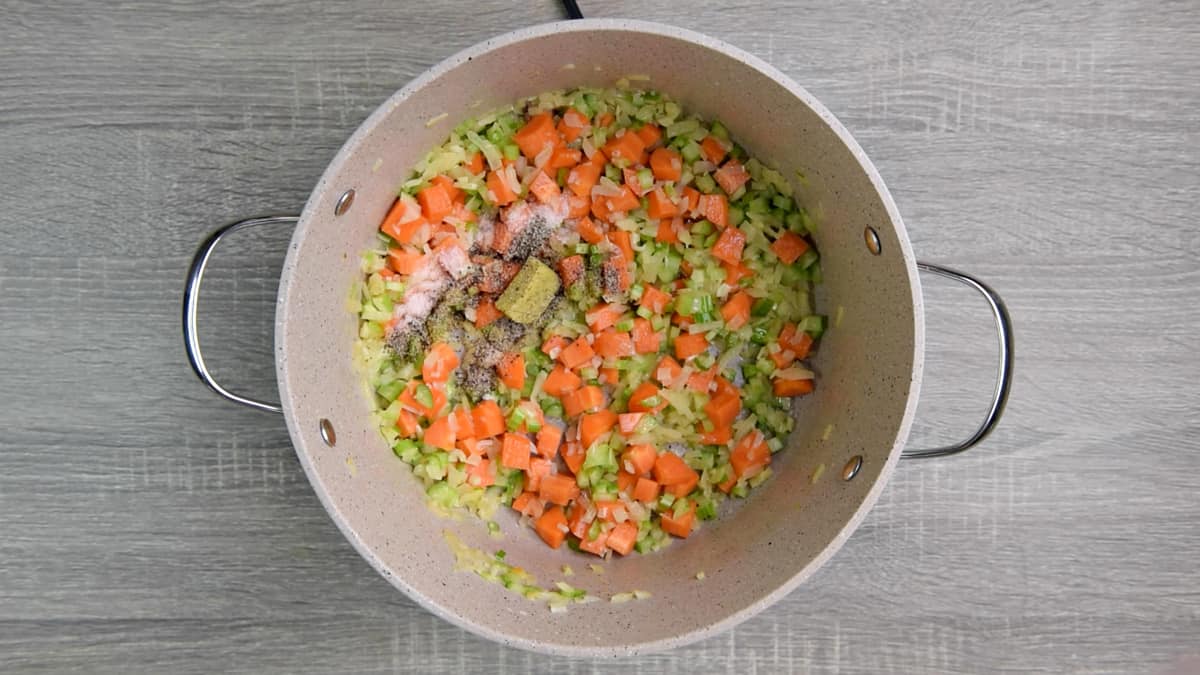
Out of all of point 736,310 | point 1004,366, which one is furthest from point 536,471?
point 1004,366

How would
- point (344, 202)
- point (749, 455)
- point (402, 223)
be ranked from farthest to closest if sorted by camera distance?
point (749, 455) → point (402, 223) → point (344, 202)

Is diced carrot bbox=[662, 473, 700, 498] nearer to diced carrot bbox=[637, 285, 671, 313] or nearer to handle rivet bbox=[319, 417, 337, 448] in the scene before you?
diced carrot bbox=[637, 285, 671, 313]

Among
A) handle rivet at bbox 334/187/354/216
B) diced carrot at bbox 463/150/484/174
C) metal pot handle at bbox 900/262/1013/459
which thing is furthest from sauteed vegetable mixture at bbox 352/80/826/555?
metal pot handle at bbox 900/262/1013/459

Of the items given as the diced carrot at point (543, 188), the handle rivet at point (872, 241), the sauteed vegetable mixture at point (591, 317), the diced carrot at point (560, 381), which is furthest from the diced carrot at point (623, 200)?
the handle rivet at point (872, 241)

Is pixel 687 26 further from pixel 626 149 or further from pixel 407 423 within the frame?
pixel 407 423

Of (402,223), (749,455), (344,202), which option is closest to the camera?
(344,202)
